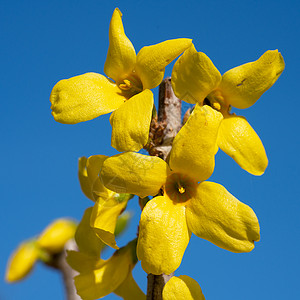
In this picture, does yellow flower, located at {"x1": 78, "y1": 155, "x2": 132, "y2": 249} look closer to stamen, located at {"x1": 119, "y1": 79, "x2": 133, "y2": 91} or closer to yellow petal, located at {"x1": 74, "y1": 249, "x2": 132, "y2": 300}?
yellow petal, located at {"x1": 74, "y1": 249, "x2": 132, "y2": 300}

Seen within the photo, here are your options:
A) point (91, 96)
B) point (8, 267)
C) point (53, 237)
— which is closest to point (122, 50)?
point (91, 96)

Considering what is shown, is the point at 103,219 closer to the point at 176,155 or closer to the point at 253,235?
the point at 176,155

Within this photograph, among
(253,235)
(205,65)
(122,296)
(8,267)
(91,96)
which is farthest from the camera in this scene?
(8,267)

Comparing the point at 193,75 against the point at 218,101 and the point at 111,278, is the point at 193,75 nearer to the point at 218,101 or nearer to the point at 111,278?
the point at 218,101

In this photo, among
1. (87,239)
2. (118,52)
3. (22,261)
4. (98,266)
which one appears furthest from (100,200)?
(22,261)

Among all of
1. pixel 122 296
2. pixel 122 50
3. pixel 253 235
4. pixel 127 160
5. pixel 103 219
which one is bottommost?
pixel 122 296

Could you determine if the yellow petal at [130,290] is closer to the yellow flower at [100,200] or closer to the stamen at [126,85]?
the yellow flower at [100,200]
